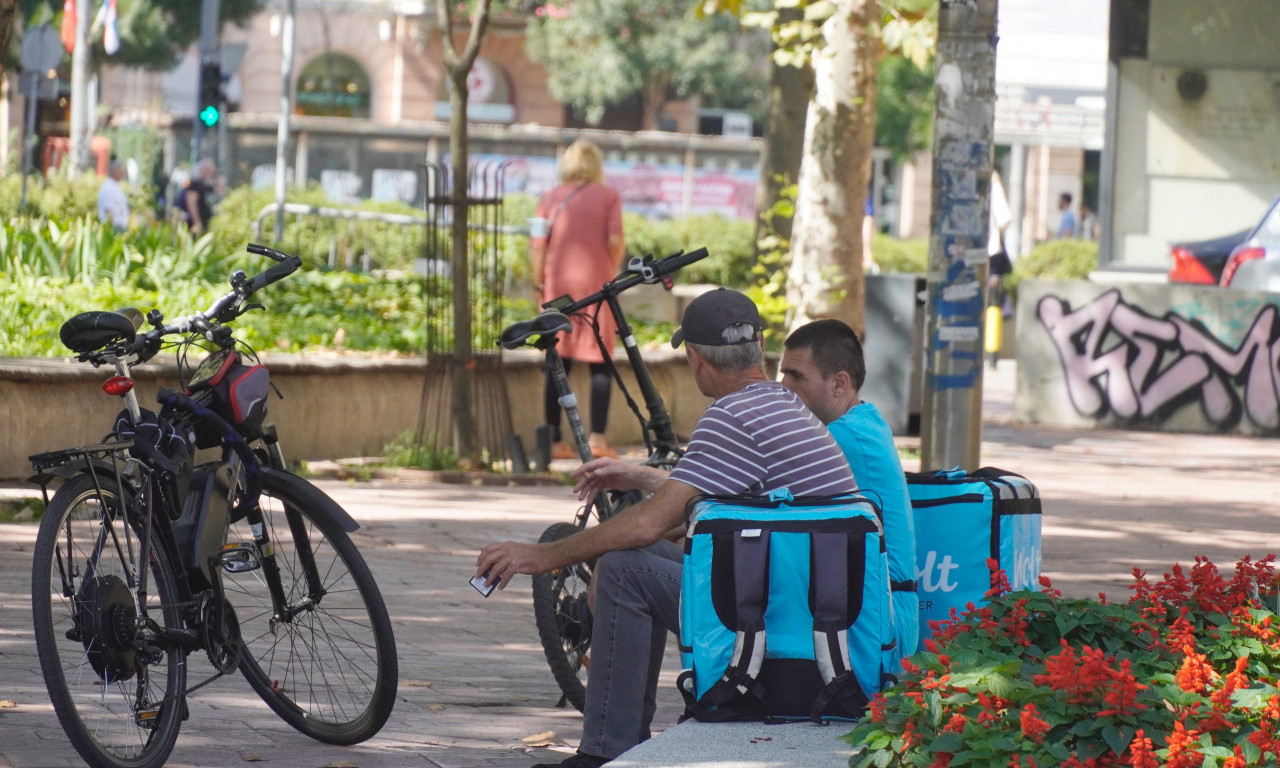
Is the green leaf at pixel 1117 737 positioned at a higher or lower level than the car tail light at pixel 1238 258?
lower

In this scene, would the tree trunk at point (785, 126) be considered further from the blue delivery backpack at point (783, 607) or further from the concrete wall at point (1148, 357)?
the blue delivery backpack at point (783, 607)

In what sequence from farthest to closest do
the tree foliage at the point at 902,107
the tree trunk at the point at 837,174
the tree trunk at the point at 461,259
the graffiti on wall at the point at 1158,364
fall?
the tree foliage at the point at 902,107
the graffiti on wall at the point at 1158,364
the tree trunk at the point at 837,174
the tree trunk at the point at 461,259

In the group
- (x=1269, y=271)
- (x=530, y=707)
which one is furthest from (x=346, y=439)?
(x=1269, y=271)

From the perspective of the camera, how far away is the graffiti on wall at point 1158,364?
13.9 meters

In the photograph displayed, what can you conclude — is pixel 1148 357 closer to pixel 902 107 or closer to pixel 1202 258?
pixel 1202 258

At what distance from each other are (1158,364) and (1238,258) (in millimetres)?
1754

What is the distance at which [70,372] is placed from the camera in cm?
884

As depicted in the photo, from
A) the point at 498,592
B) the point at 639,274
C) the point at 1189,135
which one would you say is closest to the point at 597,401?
the point at 498,592

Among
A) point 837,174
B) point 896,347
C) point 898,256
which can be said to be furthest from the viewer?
point 898,256

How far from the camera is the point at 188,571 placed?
445 cm

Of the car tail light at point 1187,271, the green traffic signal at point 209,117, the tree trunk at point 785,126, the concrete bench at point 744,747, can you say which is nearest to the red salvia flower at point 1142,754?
the concrete bench at point 744,747

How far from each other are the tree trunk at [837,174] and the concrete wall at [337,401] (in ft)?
3.45

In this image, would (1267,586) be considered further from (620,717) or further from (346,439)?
(346,439)

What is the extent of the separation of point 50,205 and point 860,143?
36.5ft
